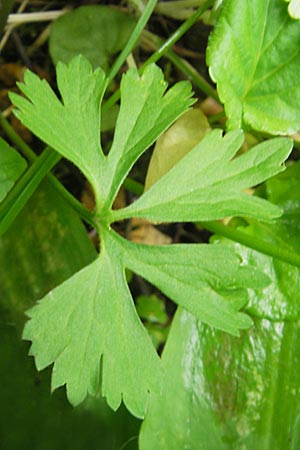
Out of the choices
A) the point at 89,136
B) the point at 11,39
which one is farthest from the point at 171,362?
the point at 11,39

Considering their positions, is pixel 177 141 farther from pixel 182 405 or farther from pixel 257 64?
pixel 182 405

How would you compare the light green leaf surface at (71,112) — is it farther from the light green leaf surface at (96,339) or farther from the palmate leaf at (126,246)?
the light green leaf surface at (96,339)

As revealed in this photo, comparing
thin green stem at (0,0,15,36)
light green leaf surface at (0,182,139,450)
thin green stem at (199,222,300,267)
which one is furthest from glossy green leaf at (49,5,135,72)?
thin green stem at (199,222,300,267)

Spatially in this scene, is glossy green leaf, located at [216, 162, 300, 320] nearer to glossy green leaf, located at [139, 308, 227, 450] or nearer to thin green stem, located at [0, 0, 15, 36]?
glossy green leaf, located at [139, 308, 227, 450]

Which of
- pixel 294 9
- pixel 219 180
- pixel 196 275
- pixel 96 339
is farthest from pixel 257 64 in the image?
pixel 96 339

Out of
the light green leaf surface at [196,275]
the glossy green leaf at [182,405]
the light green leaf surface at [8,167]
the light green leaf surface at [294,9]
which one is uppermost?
the light green leaf surface at [294,9]

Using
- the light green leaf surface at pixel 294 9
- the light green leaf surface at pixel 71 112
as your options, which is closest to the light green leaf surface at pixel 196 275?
the light green leaf surface at pixel 71 112

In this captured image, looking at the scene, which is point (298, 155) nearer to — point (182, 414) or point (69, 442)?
point (182, 414)
